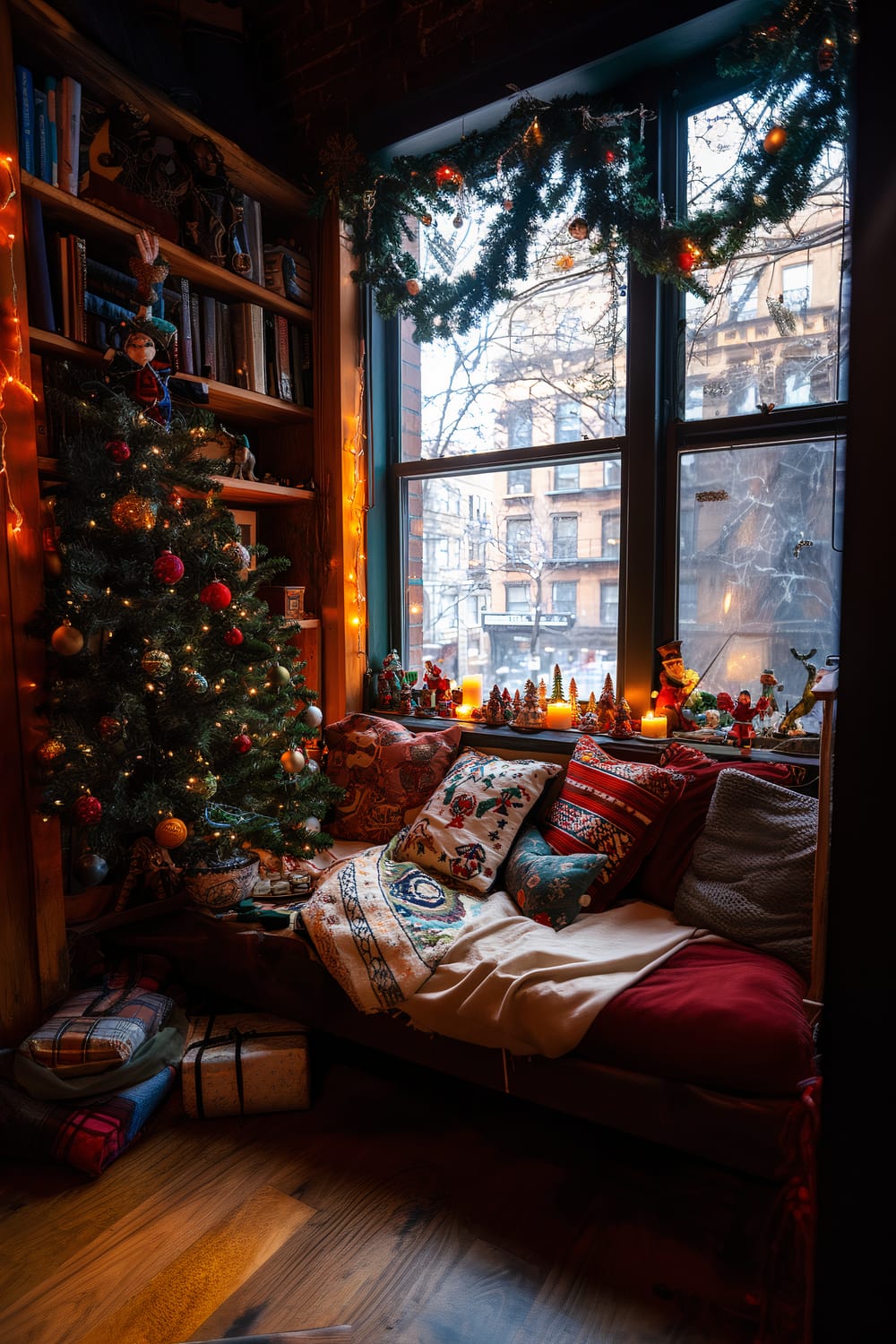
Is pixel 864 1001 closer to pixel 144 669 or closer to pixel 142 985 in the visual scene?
pixel 144 669

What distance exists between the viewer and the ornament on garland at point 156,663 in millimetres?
1866

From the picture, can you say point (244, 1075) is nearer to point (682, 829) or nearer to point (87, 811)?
point (87, 811)

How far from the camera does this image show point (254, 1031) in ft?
6.19

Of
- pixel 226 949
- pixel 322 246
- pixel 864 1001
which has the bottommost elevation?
pixel 226 949

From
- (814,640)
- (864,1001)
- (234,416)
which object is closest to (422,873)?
(814,640)

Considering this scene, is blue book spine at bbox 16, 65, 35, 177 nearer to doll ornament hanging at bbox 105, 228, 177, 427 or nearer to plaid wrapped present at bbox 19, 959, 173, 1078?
doll ornament hanging at bbox 105, 228, 177, 427

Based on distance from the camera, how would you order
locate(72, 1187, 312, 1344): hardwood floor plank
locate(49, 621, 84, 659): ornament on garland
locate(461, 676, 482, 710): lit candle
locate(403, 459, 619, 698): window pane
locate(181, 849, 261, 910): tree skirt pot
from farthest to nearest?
locate(461, 676, 482, 710): lit candle
locate(403, 459, 619, 698): window pane
locate(181, 849, 261, 910): tree skirt pot
locate(49, 621, 84, 659): ornament on garland
locate(72, 1187, 312, 1344): hardwood floor plank

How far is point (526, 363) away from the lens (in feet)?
8.79

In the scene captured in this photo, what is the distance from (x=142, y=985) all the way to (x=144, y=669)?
2.96ft

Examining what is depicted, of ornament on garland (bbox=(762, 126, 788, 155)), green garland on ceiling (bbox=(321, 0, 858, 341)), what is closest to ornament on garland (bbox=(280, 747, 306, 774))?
green garland on ceiling (bbox=(321, 0, 858, 341))

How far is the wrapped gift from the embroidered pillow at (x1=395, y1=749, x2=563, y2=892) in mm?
590

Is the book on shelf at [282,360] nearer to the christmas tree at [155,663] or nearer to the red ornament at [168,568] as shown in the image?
the christmas tree at [155,663]

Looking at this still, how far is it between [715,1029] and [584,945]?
1.27ft

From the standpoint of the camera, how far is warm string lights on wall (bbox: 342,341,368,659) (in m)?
2.90
